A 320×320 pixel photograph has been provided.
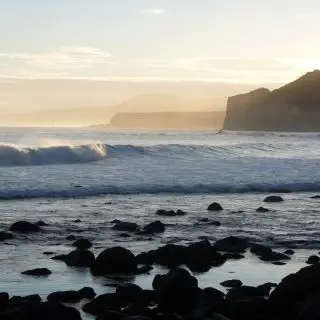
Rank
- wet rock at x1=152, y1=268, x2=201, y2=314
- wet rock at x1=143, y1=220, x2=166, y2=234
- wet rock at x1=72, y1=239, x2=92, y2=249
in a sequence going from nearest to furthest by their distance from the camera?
1. wet rock at x1=152, y1=268, x2=201, y2=314
2. wet rock at x1=72, y1=239, x2=92, y2=249
3. wet rock at x1=143, y1=220, x2=166, y2=234

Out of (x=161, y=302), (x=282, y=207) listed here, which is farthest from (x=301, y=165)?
(x=161, y=302)

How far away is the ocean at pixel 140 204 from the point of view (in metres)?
14.1

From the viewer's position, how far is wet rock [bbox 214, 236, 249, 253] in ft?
52.4

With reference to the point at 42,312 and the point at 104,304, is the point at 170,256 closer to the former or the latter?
the point at 104,304

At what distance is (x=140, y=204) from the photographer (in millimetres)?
26234

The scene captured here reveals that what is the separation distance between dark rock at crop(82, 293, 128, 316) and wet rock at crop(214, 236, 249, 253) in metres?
5.32

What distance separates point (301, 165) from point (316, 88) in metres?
128

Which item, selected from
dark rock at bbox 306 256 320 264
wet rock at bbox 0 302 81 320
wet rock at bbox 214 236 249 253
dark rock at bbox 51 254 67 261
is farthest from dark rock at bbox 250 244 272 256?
wet rock at bbox 0 302 81 320

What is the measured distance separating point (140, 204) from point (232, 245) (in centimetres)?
1027

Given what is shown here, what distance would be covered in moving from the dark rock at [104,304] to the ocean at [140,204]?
1.19 metres

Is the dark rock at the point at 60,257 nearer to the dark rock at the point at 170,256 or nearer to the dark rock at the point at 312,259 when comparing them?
the dark rock at the point at 170,256

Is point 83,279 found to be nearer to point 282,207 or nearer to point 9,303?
point 9,303

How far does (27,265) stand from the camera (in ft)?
46.9

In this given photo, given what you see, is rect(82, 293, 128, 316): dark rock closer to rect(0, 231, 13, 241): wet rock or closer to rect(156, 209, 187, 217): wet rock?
rect(0, 231, 13, 241): wet rock
